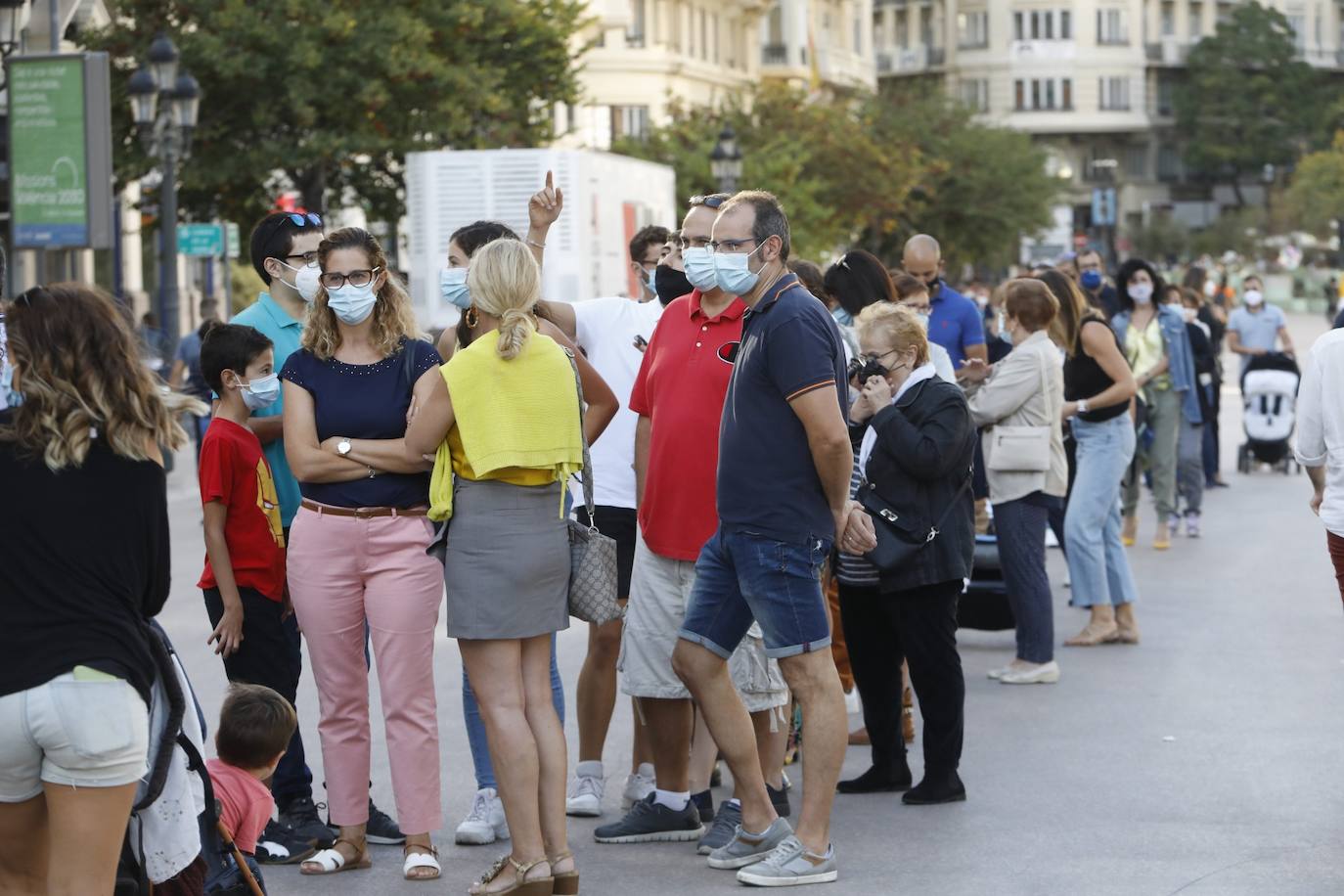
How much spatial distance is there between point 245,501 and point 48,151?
1433 cm

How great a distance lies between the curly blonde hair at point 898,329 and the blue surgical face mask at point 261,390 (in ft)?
7.03

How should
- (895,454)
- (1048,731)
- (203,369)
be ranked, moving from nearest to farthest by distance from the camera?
1. (203,369)
2. (895,454)
3. (1048,731)

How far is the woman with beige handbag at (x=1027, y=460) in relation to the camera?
977 cm

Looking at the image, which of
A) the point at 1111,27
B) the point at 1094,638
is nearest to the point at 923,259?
the point at 1094,638

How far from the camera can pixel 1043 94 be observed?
111 metres

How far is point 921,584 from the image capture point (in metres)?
7.45

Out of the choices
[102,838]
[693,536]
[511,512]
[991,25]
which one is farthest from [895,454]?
[991,25]

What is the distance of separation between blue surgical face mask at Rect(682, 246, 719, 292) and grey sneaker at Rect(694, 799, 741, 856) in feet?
5.66

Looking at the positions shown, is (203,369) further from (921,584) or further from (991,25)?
(991,25)

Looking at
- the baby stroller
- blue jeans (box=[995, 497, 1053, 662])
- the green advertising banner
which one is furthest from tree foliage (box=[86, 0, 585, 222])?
blue jeans (box=[995, 497, 1053, 662])

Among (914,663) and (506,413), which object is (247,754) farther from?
(914,663)

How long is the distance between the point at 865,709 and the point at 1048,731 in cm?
141

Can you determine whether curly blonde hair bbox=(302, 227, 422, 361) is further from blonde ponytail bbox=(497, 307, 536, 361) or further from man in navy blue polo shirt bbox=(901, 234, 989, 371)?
man in navy blue polo shirt bbox=(901, 234, 989, 371)

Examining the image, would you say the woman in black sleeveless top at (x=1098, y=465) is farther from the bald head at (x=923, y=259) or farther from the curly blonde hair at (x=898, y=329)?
the curly blonde hair at (x=898, y=329)
